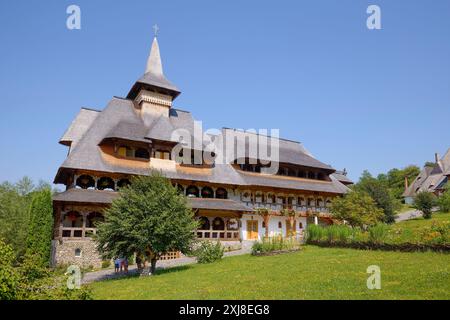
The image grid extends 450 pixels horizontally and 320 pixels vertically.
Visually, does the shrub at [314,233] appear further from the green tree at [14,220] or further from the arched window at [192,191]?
the green tree at [14,220]

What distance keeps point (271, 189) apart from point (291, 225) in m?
4.56

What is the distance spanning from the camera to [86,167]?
27.5m

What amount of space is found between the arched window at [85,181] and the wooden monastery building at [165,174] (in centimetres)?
7

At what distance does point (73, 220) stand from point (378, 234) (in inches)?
870

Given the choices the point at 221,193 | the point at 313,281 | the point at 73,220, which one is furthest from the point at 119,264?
the point at 221,193

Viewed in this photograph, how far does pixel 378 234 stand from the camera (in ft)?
70.0

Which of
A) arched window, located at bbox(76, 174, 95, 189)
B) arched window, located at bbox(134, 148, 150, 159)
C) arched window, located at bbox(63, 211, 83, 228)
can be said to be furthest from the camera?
arched window, located at bbox(134, 148, 150, 159)

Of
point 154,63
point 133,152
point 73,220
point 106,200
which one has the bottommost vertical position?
point 73,220

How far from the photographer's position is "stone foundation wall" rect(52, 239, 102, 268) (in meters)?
25.3

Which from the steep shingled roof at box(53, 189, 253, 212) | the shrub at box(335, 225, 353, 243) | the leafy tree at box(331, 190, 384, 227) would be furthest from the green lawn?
the leafy tree at box(331, 190, 384, 227)

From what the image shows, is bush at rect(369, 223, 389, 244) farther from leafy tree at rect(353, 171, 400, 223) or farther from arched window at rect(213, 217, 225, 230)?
leafy tree at rect(353, 171, 400, 223)

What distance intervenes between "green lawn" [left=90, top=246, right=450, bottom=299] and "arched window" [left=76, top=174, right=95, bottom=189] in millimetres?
15055

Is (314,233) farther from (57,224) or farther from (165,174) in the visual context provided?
(57,224)
